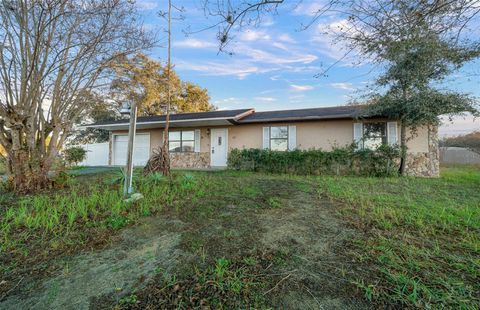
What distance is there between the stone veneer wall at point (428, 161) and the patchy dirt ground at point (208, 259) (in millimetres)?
7810

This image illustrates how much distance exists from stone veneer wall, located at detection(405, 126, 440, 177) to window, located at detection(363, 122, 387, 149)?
1.24 m

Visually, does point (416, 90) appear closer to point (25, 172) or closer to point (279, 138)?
point (279, 138)

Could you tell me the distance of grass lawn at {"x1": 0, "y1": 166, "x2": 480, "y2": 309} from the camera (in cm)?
155

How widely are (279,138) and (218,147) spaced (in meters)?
3.34

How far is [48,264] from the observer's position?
6.60 ft

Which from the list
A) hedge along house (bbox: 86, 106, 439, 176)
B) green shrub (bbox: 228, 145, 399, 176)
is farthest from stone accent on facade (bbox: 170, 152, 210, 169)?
green shrub (bbox: 228, 145, 399, 176)

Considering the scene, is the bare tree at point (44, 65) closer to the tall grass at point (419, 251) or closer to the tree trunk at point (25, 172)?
the tree trunk at point (25, 172)

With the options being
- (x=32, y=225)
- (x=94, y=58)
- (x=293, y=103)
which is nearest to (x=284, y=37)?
(x=32, y=225)

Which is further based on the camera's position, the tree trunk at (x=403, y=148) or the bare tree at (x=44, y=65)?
the tree trunk at (x=403, y=148)

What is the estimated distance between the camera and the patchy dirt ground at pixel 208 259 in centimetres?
155

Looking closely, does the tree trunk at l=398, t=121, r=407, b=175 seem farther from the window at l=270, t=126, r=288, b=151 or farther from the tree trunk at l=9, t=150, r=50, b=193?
the tree trunk at l=9, t=150, r=50, b=193

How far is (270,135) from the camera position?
10594 millimetres

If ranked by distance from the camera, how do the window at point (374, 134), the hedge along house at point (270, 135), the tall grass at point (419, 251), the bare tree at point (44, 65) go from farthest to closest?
the window at point (374, 134)
the hedge along house at point (270, 135)
the bare tree at point (44, 65)
the tall grass at point (419, 251)

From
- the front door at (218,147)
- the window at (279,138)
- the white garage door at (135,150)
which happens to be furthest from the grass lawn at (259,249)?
the white garage door at (135,150)
